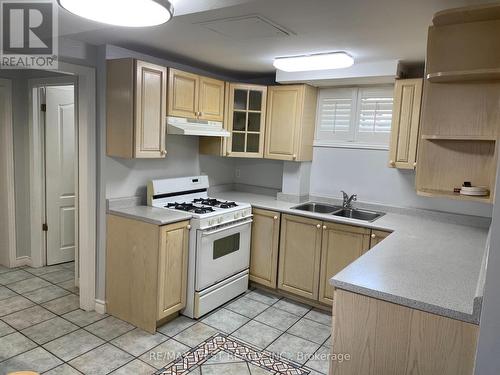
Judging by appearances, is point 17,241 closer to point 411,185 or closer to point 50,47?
point 50,47

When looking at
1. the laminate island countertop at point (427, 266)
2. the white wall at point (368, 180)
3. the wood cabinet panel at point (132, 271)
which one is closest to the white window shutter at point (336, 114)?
the white wall at point (368, 180)

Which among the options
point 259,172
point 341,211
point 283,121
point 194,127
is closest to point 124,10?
point 194,127

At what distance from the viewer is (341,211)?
3762 mm

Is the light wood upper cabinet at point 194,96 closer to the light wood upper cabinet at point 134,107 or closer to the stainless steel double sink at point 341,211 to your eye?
the light wood upper cabinet at point 134,107

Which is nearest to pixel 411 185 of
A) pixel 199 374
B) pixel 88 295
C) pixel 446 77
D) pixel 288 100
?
pixel 288 100

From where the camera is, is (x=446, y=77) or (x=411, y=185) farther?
(x=411, y=185)

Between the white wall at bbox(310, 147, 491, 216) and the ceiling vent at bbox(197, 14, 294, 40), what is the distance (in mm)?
1731

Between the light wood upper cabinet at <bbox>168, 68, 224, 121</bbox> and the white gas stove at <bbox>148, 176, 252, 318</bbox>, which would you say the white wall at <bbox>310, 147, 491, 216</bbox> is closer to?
the white gas stove at <bbox>148, 176, 252, 318</bbox>

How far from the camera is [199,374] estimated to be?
95.5 inches

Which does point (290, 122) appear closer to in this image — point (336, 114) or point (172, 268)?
point (336, 114)

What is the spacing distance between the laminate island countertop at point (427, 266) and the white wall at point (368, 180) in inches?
5.1

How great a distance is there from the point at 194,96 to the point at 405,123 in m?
1.89

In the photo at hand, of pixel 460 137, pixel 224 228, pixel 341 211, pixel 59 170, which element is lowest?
pixel 224 228

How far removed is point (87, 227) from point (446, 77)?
2.87 meters
